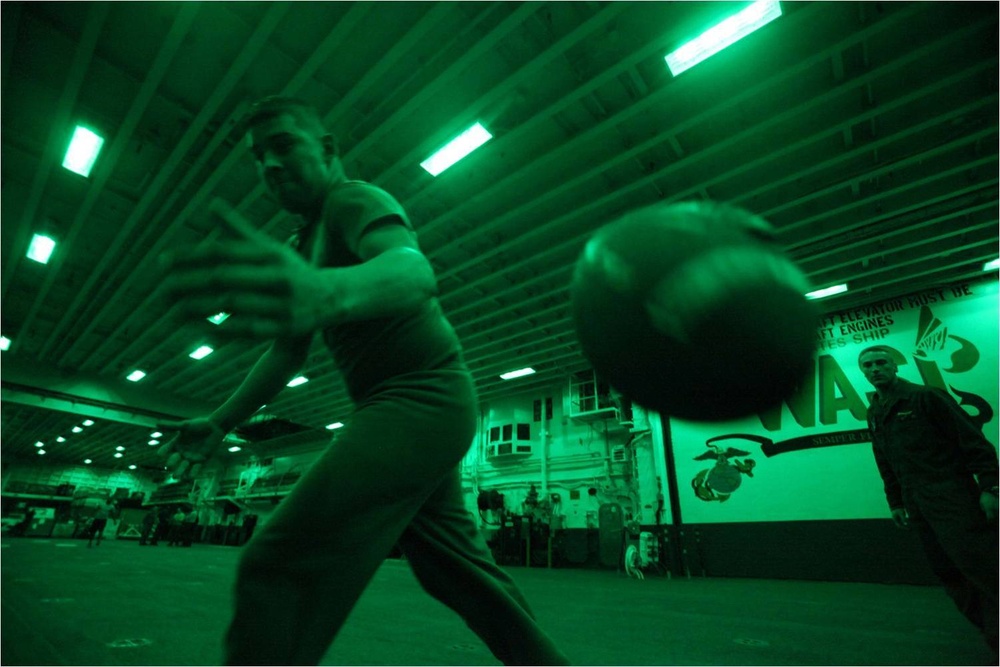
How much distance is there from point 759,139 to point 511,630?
6.24 metres

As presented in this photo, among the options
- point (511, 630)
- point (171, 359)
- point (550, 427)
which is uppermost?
point (171, 359)

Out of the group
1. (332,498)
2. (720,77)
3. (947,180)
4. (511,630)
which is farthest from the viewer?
(947,180)

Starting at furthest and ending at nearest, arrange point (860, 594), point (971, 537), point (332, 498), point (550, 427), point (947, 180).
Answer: point (550, 427) < point (947, 180) < point (860, 594) < point (971, 537) < point (332, 498)

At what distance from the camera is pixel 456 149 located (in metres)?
5.56

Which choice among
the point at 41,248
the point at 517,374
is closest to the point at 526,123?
the point at 41,248

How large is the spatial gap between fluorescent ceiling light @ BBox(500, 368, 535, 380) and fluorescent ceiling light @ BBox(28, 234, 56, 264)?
953cm

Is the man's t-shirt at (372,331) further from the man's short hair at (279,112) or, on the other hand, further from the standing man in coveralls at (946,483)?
the standing man in coveralls at (946,483)

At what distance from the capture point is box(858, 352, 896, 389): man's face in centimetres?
278

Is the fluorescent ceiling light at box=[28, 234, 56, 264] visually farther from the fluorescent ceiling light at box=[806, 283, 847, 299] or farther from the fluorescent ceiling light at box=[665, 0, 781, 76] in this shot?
the fluorescent ceiling light at box=[806, 283, 847, 299]

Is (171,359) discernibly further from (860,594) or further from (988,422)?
(988,422)

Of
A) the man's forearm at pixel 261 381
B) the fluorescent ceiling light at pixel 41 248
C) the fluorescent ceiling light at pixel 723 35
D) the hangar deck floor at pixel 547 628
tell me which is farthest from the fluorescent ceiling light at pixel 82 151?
the fluorescent ceiling light at pixel 723 35

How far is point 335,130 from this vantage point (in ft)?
17.8

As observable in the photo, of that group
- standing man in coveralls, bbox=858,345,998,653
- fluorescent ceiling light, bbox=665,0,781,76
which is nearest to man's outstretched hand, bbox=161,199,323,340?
standing man in coveralls, bbox=858,345,998,653

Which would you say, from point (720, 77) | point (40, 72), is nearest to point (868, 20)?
point (720, 77)
